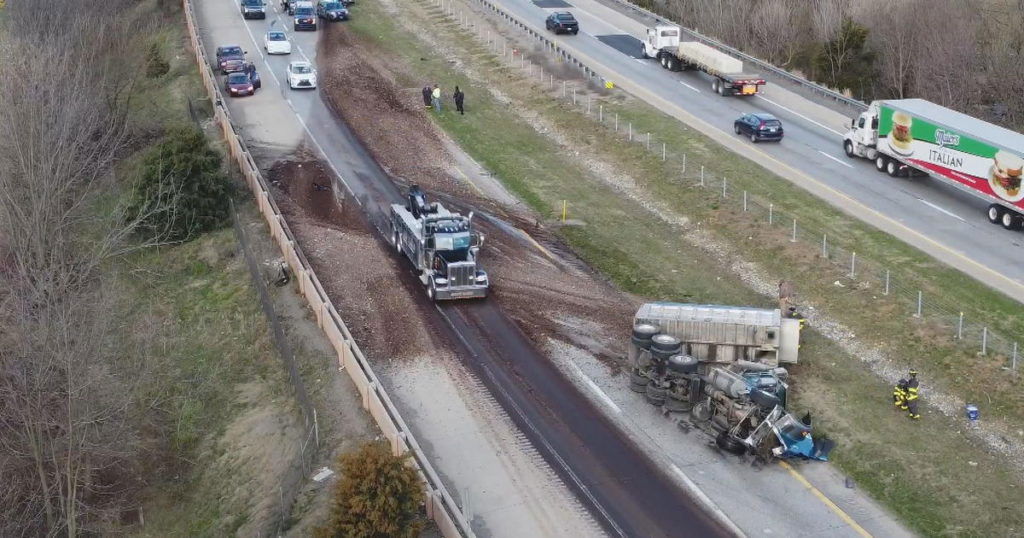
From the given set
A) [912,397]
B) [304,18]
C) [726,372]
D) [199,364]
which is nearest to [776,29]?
[304,18]

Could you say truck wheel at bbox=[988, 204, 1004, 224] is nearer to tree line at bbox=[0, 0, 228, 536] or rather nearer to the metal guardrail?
the metal guardrail

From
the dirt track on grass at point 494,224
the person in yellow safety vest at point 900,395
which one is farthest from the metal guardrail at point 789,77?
the person in yellow safety vest at point 900,395

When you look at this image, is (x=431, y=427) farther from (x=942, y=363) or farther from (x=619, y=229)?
(x=619, y=229)

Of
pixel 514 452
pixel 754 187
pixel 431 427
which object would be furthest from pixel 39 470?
pixel 754 187

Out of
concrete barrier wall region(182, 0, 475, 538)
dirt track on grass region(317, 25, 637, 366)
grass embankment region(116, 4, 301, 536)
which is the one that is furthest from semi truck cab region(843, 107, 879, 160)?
grass embankment region(116, 4, 301, 536)

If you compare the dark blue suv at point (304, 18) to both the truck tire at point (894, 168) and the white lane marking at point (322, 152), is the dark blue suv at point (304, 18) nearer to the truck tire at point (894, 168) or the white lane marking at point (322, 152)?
the white lane marking at point (322, 152)

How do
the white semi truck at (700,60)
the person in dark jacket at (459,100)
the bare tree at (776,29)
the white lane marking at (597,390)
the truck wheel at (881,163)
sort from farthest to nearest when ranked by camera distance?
the bare tree at (776,29) → the person in dark jacket at (459,100) → the white semi truck at (700,60) → the truck wheel at (881,163) → the white lane marking at (597,390)

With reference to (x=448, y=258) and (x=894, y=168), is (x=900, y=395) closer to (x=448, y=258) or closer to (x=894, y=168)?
(x=448, y=258)
